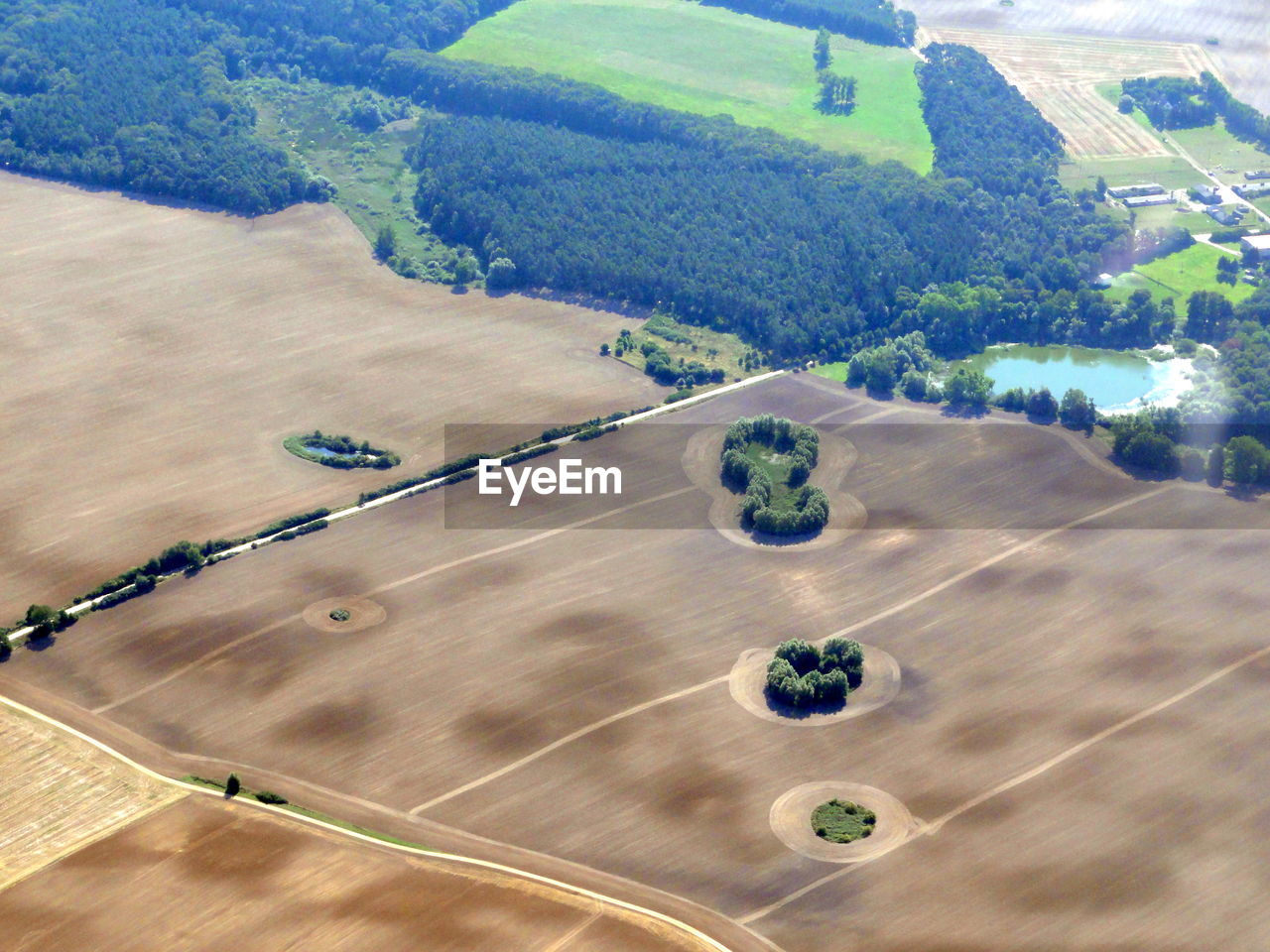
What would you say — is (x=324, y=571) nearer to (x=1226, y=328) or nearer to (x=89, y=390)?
(x=89, y=390)

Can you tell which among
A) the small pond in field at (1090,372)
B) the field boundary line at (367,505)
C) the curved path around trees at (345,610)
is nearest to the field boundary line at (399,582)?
the curved path around trees at (345,610)

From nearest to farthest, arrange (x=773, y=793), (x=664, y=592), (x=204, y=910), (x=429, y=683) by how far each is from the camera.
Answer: (x=204, y=910)
(x=773, y=793)
(x=429, y=683)
(x=664, y=592)

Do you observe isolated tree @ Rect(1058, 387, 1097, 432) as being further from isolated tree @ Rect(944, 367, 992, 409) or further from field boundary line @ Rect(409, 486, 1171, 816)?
field boundary line @ Rect(409, 486, 1171, 816)

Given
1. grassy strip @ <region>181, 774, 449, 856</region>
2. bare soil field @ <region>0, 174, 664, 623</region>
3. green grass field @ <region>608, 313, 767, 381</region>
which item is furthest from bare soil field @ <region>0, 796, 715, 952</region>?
green grass field @ <region>608, 313, 767, 381</region>

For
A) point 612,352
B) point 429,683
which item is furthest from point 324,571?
point 612,352

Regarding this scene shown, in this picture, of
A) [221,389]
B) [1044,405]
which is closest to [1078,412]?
Result: [1044,405]

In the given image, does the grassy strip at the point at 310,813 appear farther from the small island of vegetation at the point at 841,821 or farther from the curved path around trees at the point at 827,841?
the small island of vegetation at the point at 841,821

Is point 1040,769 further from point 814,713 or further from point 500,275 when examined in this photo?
point 500,275
